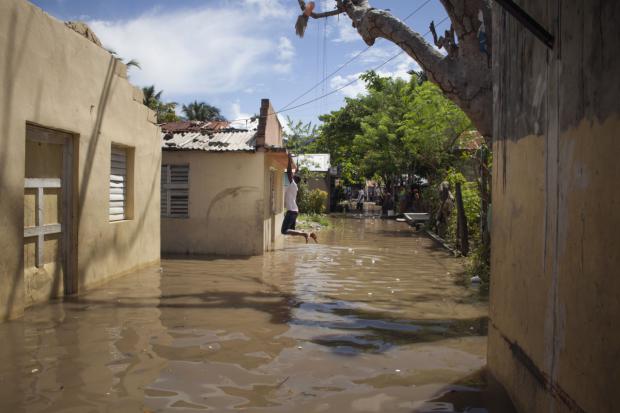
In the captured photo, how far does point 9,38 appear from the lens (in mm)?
→ 6289

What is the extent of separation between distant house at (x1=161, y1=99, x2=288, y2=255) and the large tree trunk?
565 centimetres

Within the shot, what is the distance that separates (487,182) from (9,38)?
904cm

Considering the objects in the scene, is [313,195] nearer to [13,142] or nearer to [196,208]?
[196,208]

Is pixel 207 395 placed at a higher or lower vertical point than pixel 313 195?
lower

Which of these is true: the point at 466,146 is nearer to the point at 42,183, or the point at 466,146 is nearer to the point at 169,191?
the point at 169,191

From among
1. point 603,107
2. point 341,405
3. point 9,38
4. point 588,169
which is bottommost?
point 341,405

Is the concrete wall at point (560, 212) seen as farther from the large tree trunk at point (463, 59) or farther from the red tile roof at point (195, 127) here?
the red tile roof at point (195, 127)

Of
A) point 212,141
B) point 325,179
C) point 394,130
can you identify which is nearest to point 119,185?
point 212,141

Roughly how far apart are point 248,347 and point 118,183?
18.0ft

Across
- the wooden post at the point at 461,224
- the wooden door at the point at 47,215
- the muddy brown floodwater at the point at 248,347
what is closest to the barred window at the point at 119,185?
the muddy brown floodwater at the point at 248,347

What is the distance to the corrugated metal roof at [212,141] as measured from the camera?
13.8 m

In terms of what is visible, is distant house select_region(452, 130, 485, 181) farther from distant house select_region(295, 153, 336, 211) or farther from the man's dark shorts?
distant house select_region(295, 153, 336, 211)

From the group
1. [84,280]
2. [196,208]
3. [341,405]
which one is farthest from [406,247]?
[341,405]

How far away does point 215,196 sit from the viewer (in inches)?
551
